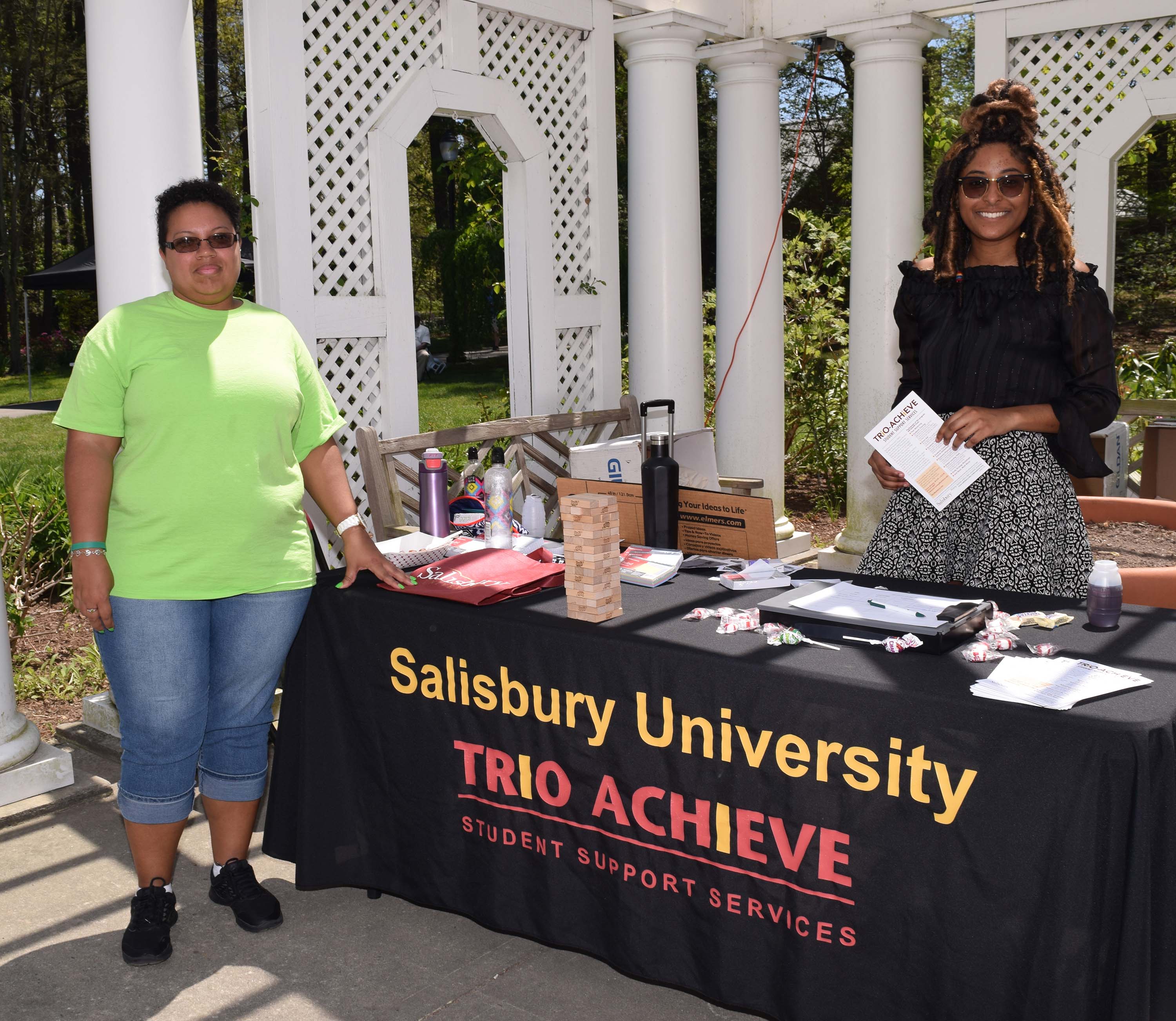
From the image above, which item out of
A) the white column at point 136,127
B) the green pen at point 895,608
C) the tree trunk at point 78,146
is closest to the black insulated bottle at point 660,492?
the green pen at point 895,608

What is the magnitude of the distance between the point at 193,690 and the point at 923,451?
5.66ft

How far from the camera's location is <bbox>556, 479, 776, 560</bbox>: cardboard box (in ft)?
9.59

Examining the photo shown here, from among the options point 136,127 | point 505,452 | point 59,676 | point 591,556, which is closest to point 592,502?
point 591,556

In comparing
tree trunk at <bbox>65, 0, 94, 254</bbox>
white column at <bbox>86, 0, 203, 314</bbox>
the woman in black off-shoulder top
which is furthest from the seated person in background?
the woman in black off-shoulder top

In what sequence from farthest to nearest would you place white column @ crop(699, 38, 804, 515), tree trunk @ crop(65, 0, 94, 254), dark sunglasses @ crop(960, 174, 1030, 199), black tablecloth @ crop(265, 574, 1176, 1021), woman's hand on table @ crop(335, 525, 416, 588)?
tree trunk @ crop(65, 0, 94, 254) < white column @ crop(699, 38, 804, 515) < woman's hand on table @ crop(335, 525, 416, 588) < dark sunglasses @ crop(960, 174, 1030, 199) < black tablecloth @ crop(265, 574, 1176, 1021)

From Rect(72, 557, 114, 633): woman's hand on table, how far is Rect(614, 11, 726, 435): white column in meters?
3.80

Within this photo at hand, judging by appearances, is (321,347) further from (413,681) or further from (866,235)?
(866,235)

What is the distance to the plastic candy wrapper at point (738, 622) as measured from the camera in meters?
2.37

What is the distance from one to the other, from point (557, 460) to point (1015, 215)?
301 cm

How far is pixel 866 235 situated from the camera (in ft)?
20.3

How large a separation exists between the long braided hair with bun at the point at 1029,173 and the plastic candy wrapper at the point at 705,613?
41.2 inches

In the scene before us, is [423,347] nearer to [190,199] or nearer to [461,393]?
[461,393]

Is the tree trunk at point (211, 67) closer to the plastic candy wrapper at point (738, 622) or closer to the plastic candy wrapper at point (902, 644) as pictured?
the plastic candy wrapper at point (738, 622)

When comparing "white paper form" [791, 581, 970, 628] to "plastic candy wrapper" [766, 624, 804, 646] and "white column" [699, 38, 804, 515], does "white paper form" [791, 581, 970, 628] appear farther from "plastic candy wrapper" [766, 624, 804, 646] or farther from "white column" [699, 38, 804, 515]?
"white column" [699, 38, 804, 515]
